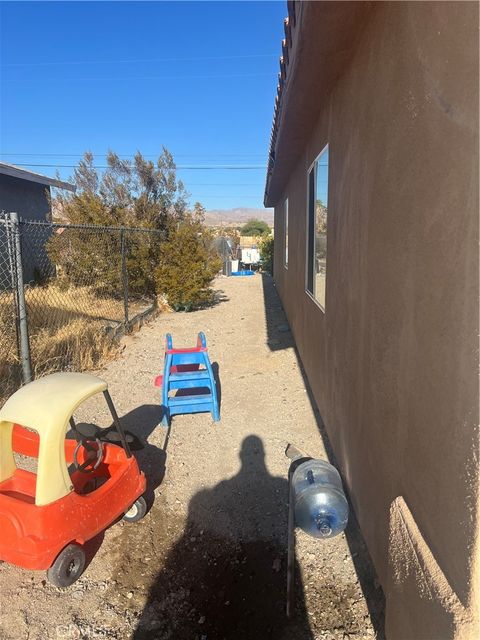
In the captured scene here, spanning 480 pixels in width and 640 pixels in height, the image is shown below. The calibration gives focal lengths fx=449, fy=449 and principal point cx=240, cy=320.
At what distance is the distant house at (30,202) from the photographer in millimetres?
12531

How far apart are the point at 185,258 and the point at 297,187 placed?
506cm

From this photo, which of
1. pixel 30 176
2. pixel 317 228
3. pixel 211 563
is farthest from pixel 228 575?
pixel 30 176

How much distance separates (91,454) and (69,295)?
7.60 metres

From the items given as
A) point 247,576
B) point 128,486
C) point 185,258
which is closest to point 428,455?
point 247,576

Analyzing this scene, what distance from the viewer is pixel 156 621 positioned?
7.51 ft

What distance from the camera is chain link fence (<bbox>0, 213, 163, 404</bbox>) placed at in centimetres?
491

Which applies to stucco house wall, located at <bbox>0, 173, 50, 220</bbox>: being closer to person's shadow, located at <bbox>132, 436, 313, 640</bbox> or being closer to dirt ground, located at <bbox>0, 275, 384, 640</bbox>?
dirt ground, located at <bbox>0, 275, 384, 640</bbox>

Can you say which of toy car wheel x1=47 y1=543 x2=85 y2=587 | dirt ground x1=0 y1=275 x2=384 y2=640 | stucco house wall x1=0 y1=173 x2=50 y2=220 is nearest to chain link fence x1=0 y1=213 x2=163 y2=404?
stucco house wall x1=0 y1=173 x2=50 y2=220

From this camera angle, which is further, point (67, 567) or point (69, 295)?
point (69, 295)

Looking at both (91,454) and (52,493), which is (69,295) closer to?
(91,454)

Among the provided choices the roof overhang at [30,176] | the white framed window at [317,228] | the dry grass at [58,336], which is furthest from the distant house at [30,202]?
the white framed window at [317,228]

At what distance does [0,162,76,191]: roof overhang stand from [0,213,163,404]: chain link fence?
59.7 inches

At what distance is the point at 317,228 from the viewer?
5.21m

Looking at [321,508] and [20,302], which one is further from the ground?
[20,302]
